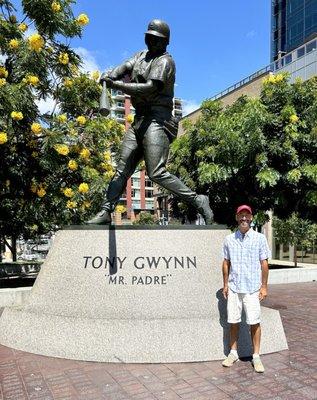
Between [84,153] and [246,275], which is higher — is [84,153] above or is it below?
above

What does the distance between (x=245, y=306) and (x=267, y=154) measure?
10.3 metres

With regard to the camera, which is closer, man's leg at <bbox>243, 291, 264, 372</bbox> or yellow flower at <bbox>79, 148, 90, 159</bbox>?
man's leg at <bbox>243, 291, 264, 372</bbox>

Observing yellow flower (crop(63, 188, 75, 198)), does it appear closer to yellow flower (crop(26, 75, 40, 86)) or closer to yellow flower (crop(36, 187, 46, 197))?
yellow flower (crop(36, 187, 46, 197))

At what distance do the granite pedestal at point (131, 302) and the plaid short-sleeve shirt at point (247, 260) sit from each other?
719 millimetres

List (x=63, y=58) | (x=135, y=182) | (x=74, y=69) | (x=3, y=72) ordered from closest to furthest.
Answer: (x=3, y=72) → (x=63, y=58) → (x=74, y=69) → (x=135, y=182)

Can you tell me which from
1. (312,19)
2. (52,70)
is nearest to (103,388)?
(52,70)

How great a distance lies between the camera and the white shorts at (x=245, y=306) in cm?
499

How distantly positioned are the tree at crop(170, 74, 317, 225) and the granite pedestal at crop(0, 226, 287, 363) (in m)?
8.31

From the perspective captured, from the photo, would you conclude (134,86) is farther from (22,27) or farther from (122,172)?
(22,27)

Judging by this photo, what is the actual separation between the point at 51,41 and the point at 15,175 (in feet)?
10.4

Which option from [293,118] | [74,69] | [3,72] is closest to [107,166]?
[74,69]

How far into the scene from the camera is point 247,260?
498 cm

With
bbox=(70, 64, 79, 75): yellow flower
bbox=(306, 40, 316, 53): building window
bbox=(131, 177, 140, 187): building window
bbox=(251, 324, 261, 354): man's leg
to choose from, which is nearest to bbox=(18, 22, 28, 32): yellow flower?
bbox=(70, 64, 79, 75): yellow flower

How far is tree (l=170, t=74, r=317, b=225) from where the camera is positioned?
567 inches
